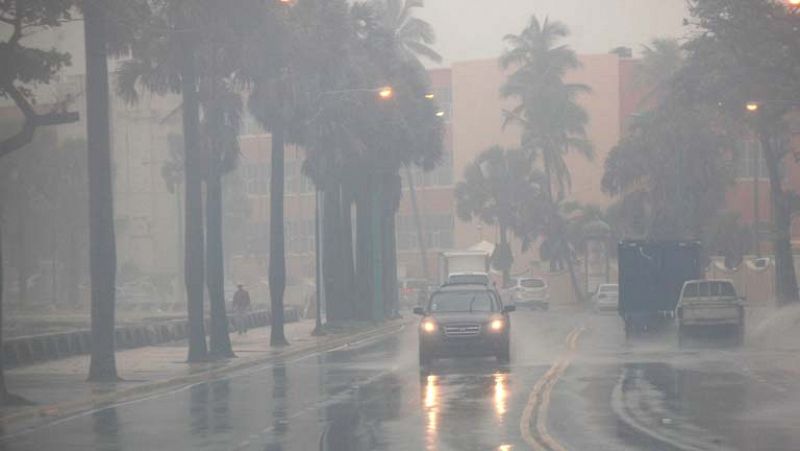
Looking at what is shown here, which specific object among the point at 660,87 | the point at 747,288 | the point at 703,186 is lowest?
the point at 747,288

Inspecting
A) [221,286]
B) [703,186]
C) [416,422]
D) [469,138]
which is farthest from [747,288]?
[416,422]

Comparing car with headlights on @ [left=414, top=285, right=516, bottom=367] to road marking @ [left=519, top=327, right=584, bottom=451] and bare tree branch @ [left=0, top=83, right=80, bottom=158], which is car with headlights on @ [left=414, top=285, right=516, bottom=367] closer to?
road marking @ [left=519, top=327, right=584, bottom=451]

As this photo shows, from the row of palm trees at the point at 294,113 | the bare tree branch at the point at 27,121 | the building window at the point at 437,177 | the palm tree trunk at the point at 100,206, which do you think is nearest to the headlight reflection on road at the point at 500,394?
the palm tree trunk at the point at 100,206

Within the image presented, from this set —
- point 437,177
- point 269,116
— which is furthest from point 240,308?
point 437,177

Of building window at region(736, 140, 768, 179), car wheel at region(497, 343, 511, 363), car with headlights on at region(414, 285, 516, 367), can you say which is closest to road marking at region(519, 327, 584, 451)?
car wheel at region(497, 343, 511, 363)

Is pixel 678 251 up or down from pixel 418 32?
down

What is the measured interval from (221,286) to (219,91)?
18.9 ft

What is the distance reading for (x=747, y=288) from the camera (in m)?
88.4

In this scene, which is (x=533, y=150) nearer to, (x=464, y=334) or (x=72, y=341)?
(x=72, y=341)

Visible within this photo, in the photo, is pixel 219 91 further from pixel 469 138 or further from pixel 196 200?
pixel 469 138

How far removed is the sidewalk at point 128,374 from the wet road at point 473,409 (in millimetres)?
781

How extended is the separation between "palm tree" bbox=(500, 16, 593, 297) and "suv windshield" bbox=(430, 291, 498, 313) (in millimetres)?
64010

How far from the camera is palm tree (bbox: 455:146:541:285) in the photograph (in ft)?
335

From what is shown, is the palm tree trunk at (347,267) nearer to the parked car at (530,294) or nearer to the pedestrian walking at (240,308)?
the pedestrian walking at (240,308)
